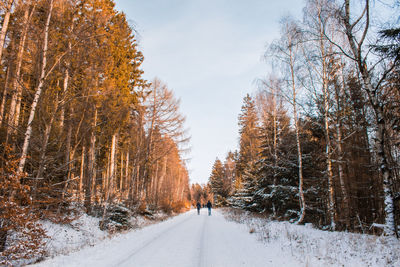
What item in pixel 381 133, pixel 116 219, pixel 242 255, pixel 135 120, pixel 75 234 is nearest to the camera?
pixel 242 255

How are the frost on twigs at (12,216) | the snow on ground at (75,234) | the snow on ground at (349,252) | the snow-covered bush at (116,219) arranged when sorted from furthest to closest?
1. the snow-covered bush at (116,219)
2. the snow on ground at (75,234)
3. the frost on twigs at (12,216)
4. the snow on ground at (349,252)

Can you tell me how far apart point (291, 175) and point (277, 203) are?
2.23 meters

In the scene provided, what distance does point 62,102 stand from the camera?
7.08m

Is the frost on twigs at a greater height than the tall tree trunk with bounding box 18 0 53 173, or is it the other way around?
the tall tree trunk with bounding box 18 0 53 173

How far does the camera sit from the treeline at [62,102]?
20.2ft

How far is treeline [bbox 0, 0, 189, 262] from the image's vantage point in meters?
6.16

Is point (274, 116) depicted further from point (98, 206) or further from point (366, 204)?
point (98, 206)

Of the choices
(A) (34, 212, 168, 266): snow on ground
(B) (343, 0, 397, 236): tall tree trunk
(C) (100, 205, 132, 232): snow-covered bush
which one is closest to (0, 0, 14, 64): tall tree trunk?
(A) (34, 212, 168, 266): snow on ground

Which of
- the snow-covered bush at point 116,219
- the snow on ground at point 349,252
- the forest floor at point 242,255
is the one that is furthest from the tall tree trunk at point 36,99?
the snow on ground at point 349,252

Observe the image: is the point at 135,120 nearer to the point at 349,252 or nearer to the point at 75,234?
the point at 75,234

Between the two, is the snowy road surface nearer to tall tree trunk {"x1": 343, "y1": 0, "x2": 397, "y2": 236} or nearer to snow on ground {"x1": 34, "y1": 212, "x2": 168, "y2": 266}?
snow on ground {"x1": 34, "y1": 212, "x2": 168, "y2": 266}

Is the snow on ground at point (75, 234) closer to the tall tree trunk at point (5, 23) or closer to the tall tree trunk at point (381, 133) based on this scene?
the tall tree trunk at point (5, 23)

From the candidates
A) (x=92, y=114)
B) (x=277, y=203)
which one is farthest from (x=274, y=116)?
(x=92, y=114)

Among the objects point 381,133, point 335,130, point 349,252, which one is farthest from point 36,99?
point 335,130
